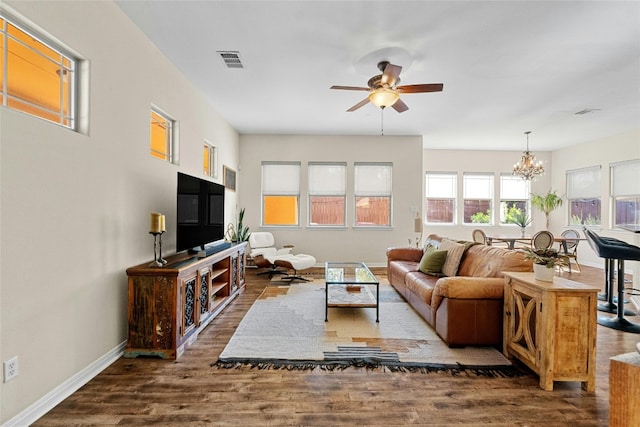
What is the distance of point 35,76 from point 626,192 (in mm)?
9235

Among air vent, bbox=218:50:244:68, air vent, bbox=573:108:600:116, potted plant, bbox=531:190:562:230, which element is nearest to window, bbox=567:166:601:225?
potted plant, bbox=531:190:562:230

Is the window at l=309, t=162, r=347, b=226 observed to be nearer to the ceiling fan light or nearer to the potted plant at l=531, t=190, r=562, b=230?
the ceiling fan light

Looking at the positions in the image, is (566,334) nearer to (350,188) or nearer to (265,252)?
(265,252)

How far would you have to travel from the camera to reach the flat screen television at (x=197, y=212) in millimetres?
3033

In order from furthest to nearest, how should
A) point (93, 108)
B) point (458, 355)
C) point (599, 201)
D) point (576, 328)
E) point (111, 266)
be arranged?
point (599, 201) → point (458, 355) → point (111, 266) → point (93, 108) → point (576, 328)

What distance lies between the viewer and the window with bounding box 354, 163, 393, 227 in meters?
6.55

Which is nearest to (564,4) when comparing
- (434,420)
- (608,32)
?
(608,32)

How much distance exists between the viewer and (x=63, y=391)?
1921 mm

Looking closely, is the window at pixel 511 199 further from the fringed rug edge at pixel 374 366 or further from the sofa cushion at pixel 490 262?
the fringed rug edge at pixel 374 366

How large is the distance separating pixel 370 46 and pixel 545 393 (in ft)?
10.8

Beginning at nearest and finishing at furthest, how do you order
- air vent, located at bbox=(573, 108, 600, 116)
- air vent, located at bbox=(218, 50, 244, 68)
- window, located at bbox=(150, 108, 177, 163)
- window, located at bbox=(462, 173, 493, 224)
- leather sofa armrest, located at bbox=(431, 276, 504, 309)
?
leather sofa armrest, located at bbox=(431, 276, 504, 309) < air vent, located at bbox=(218, 50, 244, 68) < window, located at bbox=(150, 108, 177, 163) < air vent, located at bbox=(573, 108, 600, 116) < window, located at bbox=(462, 173, 493, 224)

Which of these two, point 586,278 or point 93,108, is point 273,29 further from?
point 586,278

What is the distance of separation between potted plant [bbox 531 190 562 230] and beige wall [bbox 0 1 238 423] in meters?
8.46

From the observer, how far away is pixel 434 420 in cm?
177
